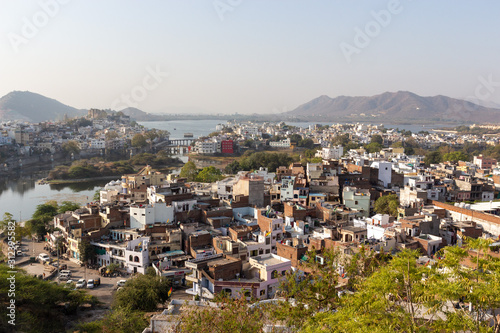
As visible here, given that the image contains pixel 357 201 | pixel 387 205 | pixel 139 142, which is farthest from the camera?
pixel 139 142

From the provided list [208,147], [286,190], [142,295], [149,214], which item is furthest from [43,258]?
[208,147]

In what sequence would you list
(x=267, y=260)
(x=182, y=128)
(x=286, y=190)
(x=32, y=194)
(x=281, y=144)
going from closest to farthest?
1. (x=267, y=260)
2. (x=286, y=190)
3. (x=32, y=194)
4. (x=281, y=144)
5. (x=182, y=128)

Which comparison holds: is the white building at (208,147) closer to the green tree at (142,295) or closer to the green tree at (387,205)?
the green tree at (387,205)

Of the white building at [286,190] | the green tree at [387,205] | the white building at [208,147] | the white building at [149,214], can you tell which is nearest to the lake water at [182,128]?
the white building at [208,147]

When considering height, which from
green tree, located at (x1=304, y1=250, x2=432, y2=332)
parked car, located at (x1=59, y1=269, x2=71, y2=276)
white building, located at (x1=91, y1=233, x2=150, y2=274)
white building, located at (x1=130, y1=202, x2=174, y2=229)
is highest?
green tree, located at (x1=304, y1=250, x2=432, y2=332)

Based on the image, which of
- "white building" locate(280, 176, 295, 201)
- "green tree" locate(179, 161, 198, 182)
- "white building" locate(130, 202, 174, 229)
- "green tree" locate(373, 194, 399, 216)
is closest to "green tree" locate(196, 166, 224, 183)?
"green tree" locate(179, 161, 198, 182)

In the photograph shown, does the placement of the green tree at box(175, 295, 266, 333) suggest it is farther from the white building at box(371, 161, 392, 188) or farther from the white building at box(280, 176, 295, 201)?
the white building at box(371, 161, 392, 188)

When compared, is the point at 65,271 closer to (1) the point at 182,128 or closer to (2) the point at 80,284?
(2) the point at 80,284

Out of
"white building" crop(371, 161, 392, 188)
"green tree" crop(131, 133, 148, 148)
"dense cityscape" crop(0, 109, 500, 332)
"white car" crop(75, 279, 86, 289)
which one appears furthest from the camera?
"green tree" crop(131, 133, 148, 148)
